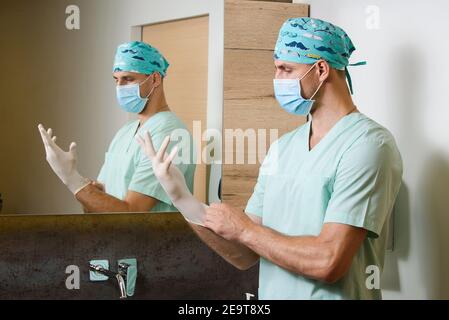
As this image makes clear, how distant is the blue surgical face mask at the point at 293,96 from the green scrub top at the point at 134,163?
0.27 meters

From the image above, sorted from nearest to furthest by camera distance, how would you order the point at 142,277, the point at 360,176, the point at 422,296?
the point at 360,176, the point at 422,296, the point at 142,277

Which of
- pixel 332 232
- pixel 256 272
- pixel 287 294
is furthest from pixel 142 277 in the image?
pixel 332 232

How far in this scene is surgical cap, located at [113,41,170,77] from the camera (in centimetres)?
130

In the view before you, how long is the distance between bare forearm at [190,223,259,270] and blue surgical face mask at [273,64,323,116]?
0.26m

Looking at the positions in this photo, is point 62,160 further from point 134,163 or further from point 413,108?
point 413,108

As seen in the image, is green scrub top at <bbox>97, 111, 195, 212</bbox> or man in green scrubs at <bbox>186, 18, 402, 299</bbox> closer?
man in green scrubs at <bbox>186, 18, 402, 299</bbox>

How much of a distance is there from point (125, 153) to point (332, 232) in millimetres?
465

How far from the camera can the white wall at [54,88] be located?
128 centimetres

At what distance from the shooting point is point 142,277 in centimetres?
139

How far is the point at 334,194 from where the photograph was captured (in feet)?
3.43

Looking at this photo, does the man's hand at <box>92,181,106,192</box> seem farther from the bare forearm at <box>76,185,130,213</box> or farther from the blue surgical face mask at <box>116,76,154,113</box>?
the blue surgical face mask at <box>116,76,154,113</box>

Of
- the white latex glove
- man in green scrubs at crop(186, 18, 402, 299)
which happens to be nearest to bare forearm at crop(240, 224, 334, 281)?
man in green scrubs at crop(186, 18, 402, 299)

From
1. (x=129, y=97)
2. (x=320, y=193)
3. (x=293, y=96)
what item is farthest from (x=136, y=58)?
(x=320, y=193)

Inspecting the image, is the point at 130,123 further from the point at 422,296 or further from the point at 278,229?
the point at 422,296
